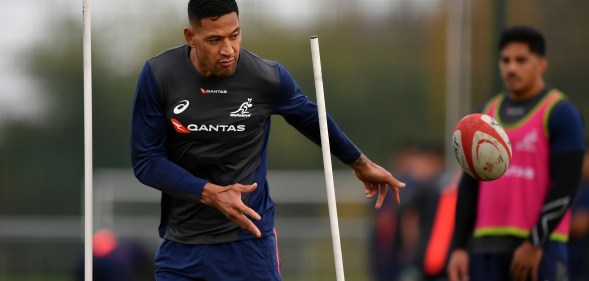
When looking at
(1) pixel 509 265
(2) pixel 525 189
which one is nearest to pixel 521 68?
(2) pixel 525 189

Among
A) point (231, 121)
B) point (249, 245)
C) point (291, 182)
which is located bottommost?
point (291, 182)

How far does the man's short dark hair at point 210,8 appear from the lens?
18.2 feet

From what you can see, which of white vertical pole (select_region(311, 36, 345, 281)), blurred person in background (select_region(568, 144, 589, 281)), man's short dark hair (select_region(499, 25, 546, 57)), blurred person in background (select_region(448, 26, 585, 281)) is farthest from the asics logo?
blurred person in background (select_region(568, 144, 589, 281))

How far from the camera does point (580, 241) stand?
1213 cm

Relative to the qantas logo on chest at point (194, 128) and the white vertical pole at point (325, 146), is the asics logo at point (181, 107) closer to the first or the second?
the qantas logo on chest at point (194, 128)

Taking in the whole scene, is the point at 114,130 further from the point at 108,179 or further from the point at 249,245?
the point at 249,245

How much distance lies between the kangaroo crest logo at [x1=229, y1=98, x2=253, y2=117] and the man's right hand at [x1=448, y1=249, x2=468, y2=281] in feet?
7.73

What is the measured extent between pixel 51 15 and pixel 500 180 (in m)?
11.4

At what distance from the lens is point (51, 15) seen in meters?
17.5

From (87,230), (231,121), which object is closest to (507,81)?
(231,121)

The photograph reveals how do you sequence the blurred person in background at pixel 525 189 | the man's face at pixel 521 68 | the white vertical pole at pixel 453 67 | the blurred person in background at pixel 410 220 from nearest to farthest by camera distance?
the blurred person in background at pixel 525 189, the man's face at pixel 521 68, the blurred person in background at pixel 410 220, the white vertical pole at pixel 453 67

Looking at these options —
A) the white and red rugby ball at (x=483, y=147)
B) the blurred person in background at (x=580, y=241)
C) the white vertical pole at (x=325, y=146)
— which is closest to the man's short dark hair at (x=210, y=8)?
the white vertical pole at (x=325, y=146)

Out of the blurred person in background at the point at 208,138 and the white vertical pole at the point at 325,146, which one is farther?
the white vertical pole at the point at 325,146

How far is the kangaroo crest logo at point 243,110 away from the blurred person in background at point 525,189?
7.29 ft
